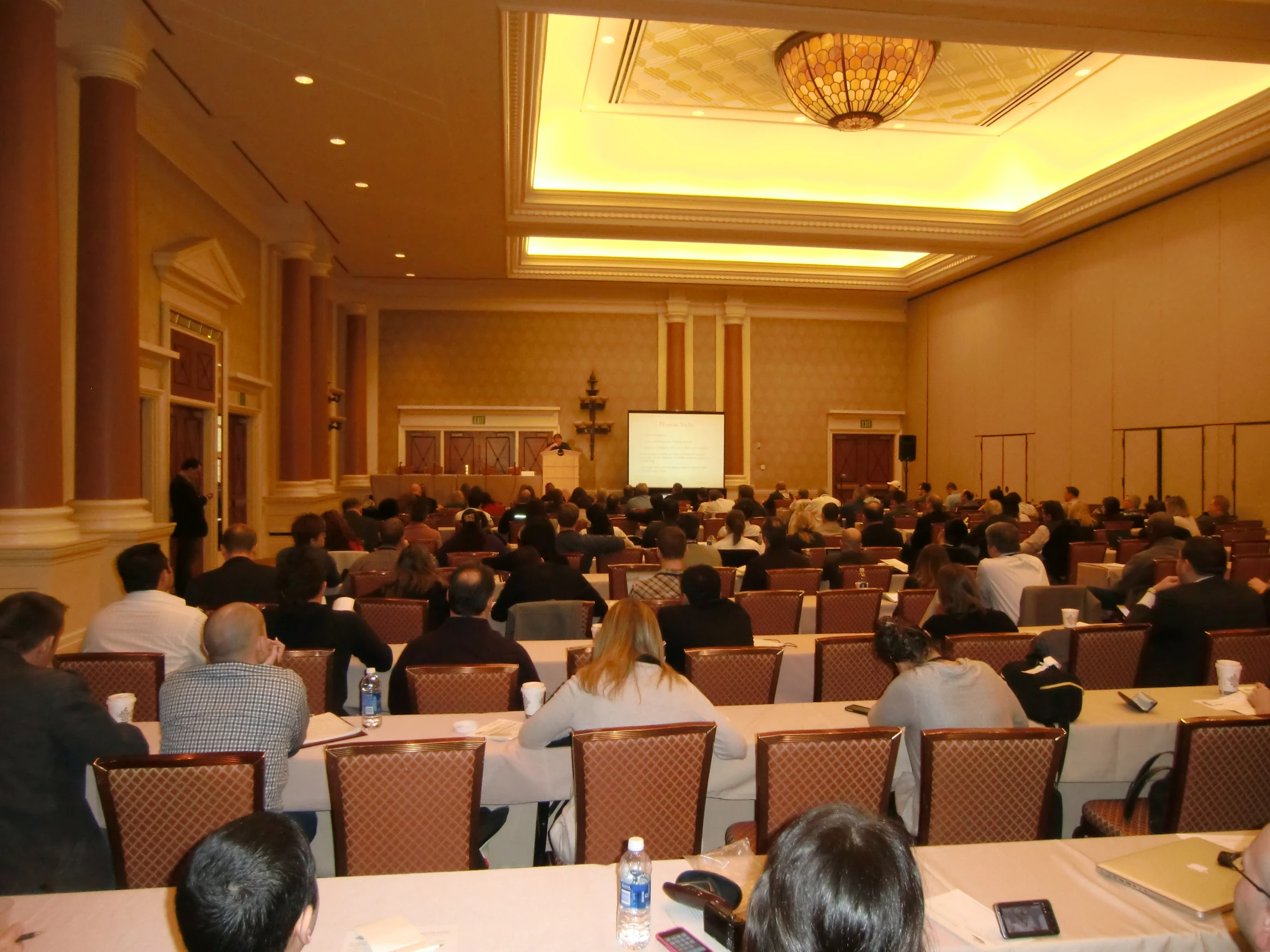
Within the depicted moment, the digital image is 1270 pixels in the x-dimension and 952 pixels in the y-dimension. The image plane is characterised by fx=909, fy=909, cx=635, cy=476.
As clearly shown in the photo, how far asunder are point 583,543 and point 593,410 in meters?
11.7

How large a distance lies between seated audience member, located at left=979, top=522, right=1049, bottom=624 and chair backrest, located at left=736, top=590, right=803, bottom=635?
132 cm

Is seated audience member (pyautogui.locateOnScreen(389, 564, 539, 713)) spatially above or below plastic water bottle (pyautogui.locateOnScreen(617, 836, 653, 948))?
above

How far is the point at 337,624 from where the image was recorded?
13.4ft

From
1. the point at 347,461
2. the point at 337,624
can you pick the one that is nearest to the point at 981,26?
the point at 337,624

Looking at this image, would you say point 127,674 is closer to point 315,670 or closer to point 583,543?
point 315,670

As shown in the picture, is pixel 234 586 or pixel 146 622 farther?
pixel 234 586

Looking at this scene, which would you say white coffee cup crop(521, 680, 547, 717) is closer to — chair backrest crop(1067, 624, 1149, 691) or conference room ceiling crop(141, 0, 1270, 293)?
chair backrest crop(1067, 624, 1149, 691)

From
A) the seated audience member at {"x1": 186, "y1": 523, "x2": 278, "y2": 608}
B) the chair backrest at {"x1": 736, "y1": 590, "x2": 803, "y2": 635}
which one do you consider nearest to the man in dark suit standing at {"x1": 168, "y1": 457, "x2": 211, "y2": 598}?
the seated audience member at {"x1": 186, "y1": 523, "x2": 278, "y2": 608}

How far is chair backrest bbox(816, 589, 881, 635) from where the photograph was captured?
5590 millimetres

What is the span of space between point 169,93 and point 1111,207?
12397 mm

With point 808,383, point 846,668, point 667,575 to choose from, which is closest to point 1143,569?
point 846,668

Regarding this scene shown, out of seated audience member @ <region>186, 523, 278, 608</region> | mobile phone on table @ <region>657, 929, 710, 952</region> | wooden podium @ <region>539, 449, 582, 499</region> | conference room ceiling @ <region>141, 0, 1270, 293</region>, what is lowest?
mobile phone on table @ <region>657, 929, 710, 952</region>

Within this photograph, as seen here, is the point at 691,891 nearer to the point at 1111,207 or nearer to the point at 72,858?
the point at 72,858

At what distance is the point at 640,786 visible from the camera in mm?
2672
